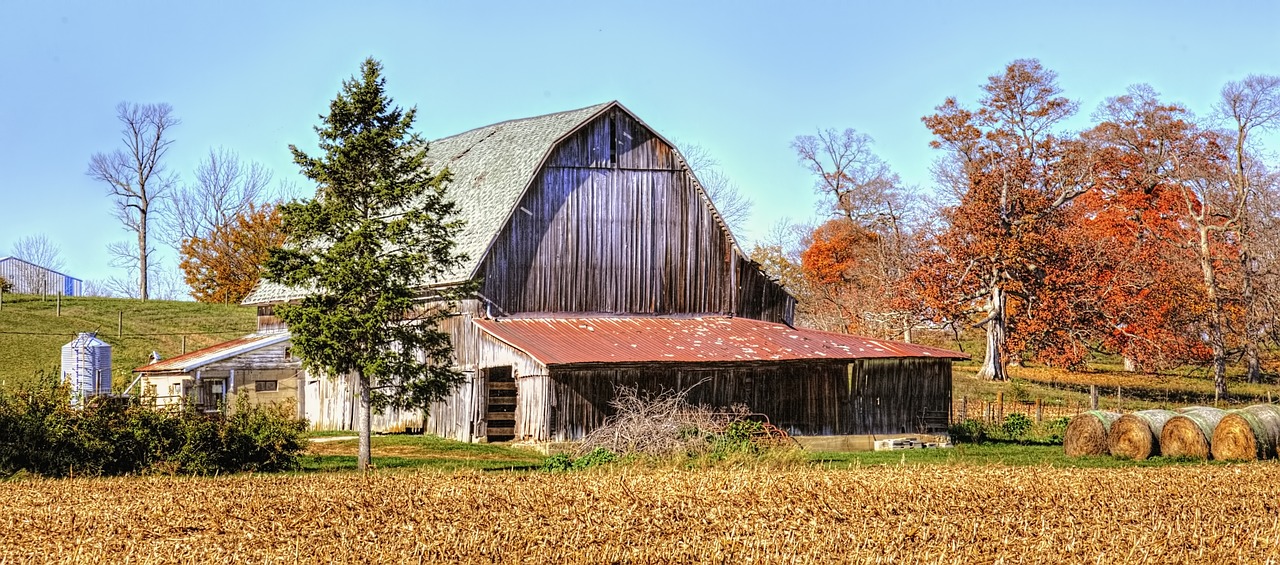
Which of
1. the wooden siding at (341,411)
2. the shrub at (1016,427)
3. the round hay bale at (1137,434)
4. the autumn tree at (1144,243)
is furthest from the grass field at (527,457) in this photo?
the autumn tree at (1144,243)

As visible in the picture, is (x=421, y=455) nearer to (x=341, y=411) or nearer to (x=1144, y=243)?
(x=341, y=411)

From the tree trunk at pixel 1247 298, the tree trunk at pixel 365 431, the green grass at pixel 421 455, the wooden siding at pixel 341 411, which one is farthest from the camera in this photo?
the tree trunk at pixel 1247 298

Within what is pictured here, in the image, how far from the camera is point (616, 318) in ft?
116

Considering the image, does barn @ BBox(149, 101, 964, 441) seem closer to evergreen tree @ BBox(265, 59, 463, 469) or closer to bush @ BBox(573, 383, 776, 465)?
bush @ BBox(573, 383, 776, 465)

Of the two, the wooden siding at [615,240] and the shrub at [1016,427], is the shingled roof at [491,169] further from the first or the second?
the shrub at [1016,427]

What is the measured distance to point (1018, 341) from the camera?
5372 cm

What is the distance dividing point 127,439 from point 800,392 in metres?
16.8

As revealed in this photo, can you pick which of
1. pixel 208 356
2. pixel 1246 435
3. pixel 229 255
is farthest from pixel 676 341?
pixel 229 255

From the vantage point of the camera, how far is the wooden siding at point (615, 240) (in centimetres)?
3438

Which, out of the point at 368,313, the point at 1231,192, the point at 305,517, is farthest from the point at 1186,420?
the point at 1231,192

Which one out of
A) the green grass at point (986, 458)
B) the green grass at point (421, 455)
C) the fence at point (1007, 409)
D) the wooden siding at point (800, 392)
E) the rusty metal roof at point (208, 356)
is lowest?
the green grass at point (986, 458)

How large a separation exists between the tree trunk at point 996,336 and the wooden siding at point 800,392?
68.4 ft

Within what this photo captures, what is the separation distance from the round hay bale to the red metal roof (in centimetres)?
551

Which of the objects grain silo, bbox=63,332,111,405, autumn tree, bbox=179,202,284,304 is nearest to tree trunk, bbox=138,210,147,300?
autumn tree, bbox=179,202,284,304
